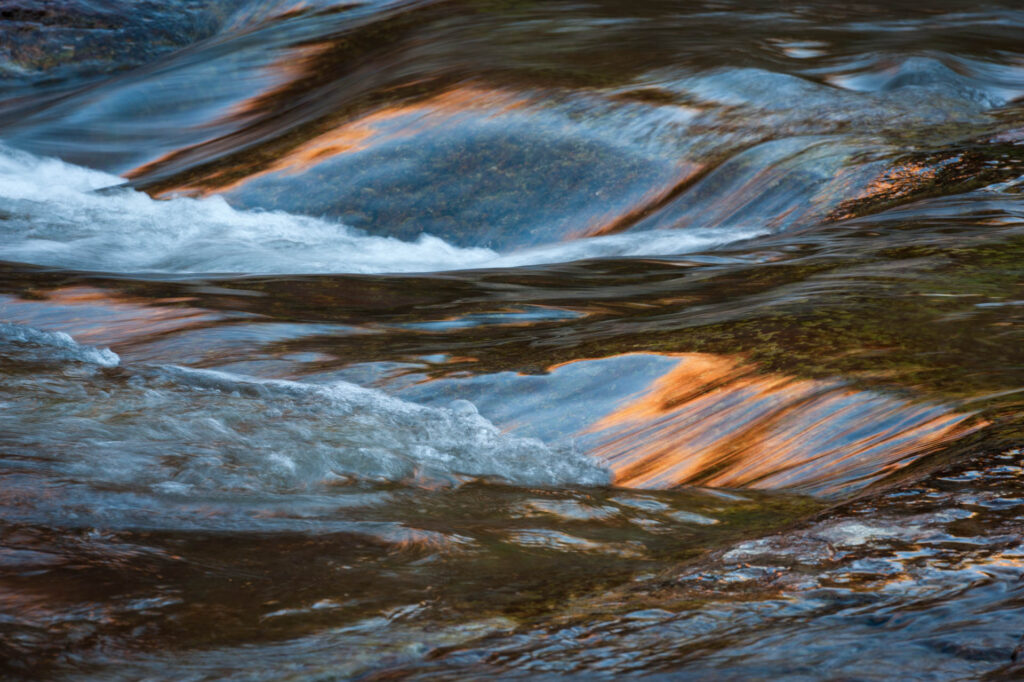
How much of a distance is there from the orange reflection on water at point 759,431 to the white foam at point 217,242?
8.66ft

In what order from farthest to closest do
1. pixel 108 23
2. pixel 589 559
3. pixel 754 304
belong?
pixel 108 23 → pixel 754 304 → pixel 589 559

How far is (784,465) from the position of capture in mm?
3311

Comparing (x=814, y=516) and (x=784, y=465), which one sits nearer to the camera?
(x=814, y=516)

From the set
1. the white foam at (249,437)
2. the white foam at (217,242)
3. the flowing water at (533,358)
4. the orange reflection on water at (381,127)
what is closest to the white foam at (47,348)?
the flowing water at (533,358)

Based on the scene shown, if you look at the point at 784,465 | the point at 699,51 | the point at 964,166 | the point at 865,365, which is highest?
the point at 699,51

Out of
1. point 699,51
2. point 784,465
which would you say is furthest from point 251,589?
point 699,51

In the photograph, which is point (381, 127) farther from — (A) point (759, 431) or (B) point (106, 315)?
(A) point (759, 431)

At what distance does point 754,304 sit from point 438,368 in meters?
1.30

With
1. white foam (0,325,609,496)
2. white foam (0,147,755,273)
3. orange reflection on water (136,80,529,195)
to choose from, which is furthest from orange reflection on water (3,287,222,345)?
orange reflection on water (136,80,529,195)

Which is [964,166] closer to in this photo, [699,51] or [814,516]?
[699,51]

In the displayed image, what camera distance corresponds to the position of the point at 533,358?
407cm

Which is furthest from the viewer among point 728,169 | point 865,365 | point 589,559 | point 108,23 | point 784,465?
point 108,23

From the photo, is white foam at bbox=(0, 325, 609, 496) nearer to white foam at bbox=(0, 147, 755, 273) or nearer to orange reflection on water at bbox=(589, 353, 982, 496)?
orange reflection on water at bbox=(589, 353, 982, 496)

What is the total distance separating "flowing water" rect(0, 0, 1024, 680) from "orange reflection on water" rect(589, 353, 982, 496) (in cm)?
1
